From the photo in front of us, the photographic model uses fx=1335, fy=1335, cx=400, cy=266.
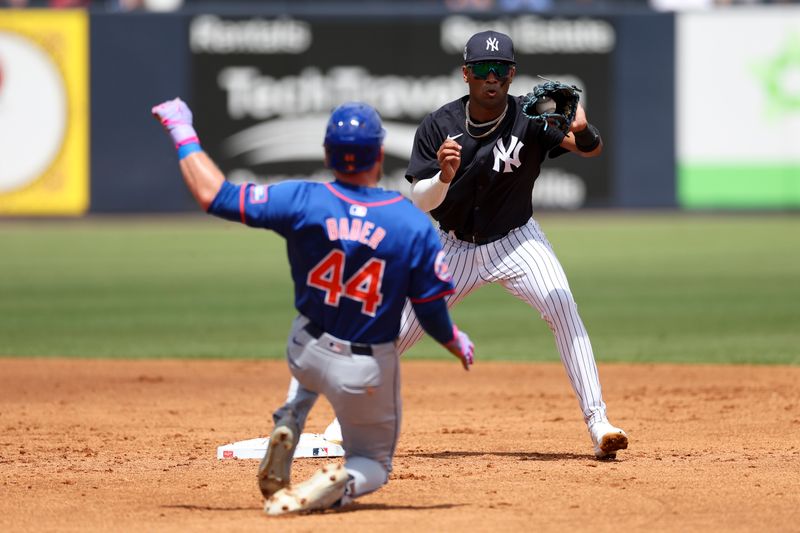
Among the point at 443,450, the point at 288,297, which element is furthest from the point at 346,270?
the point at 288,297

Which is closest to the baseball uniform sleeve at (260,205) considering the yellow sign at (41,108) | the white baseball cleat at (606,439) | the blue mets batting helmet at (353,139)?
the blue mets batting helmet at (353,139)

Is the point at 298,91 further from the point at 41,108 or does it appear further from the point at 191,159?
the point at 191,159

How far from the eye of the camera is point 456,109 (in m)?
6.70

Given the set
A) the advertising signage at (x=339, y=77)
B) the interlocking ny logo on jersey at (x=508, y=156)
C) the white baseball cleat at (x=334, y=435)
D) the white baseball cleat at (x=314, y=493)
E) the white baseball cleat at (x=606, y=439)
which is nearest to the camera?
the white baseball cleat at (x=314, y=493)

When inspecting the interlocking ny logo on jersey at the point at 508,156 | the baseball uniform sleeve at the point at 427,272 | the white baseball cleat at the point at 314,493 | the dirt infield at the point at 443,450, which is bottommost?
the dirt infield at the point at 443,450

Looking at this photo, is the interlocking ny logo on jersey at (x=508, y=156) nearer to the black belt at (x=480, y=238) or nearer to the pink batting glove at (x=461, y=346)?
the black belt at (x=480, y=238)

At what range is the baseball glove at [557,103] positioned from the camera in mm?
6348

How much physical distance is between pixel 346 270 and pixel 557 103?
1.96 meters

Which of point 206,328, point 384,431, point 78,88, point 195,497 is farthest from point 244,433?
point 78,88

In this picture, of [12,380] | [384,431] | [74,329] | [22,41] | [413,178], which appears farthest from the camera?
[22,41]

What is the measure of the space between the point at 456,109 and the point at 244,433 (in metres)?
2.19

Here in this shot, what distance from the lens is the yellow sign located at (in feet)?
70.9

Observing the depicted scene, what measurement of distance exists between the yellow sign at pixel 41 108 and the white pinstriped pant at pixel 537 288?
16.2m

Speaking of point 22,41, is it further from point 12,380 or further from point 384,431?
point 384,431
